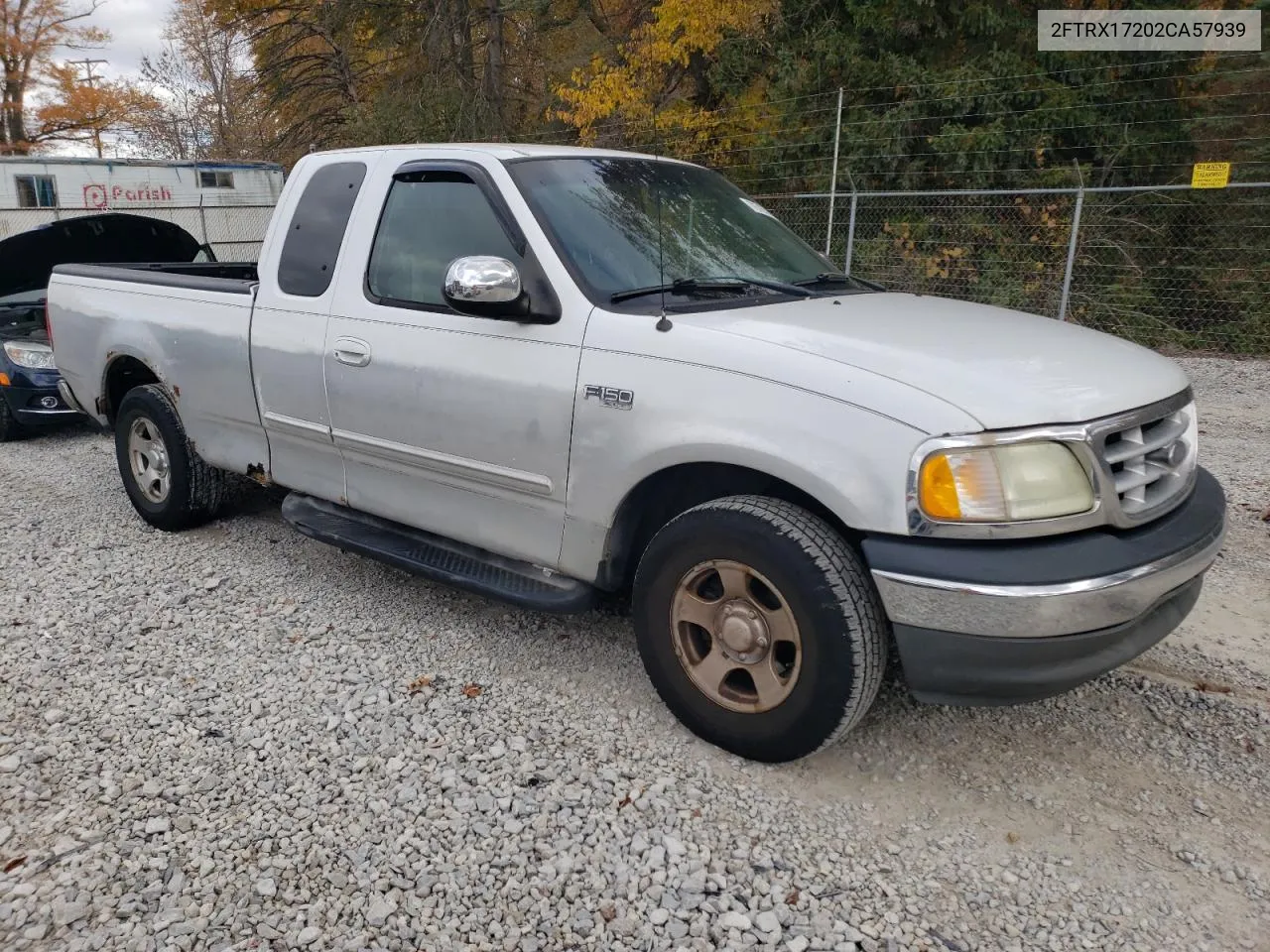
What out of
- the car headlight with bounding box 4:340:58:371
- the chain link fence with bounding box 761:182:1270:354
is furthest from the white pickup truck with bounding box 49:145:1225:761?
the chain link fence with bounding box 761:182:1270:354

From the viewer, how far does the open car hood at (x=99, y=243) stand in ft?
23.9

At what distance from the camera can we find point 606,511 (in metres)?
3.24

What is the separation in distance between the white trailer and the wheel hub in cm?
1615

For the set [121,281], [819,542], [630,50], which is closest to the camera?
[819,542]

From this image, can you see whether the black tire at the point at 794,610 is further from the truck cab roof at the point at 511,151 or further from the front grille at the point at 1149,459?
the truck cab roof at the point at 511,151

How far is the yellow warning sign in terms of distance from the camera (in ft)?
32.1

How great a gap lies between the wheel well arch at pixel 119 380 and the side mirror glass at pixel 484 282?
2.95 m

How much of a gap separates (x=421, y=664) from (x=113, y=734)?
1.10 m

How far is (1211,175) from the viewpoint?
9930 mm

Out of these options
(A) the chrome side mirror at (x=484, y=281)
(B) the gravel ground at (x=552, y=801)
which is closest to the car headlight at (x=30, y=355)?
(B) the gravel ground at (x=552, y=801)

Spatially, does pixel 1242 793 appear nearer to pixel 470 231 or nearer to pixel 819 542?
pixel 819 542

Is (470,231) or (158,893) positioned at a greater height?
(470,231)

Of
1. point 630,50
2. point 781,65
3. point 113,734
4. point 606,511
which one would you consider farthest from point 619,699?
point 630,50

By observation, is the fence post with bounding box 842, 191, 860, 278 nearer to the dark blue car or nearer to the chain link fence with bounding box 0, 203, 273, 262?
the dark blue car
